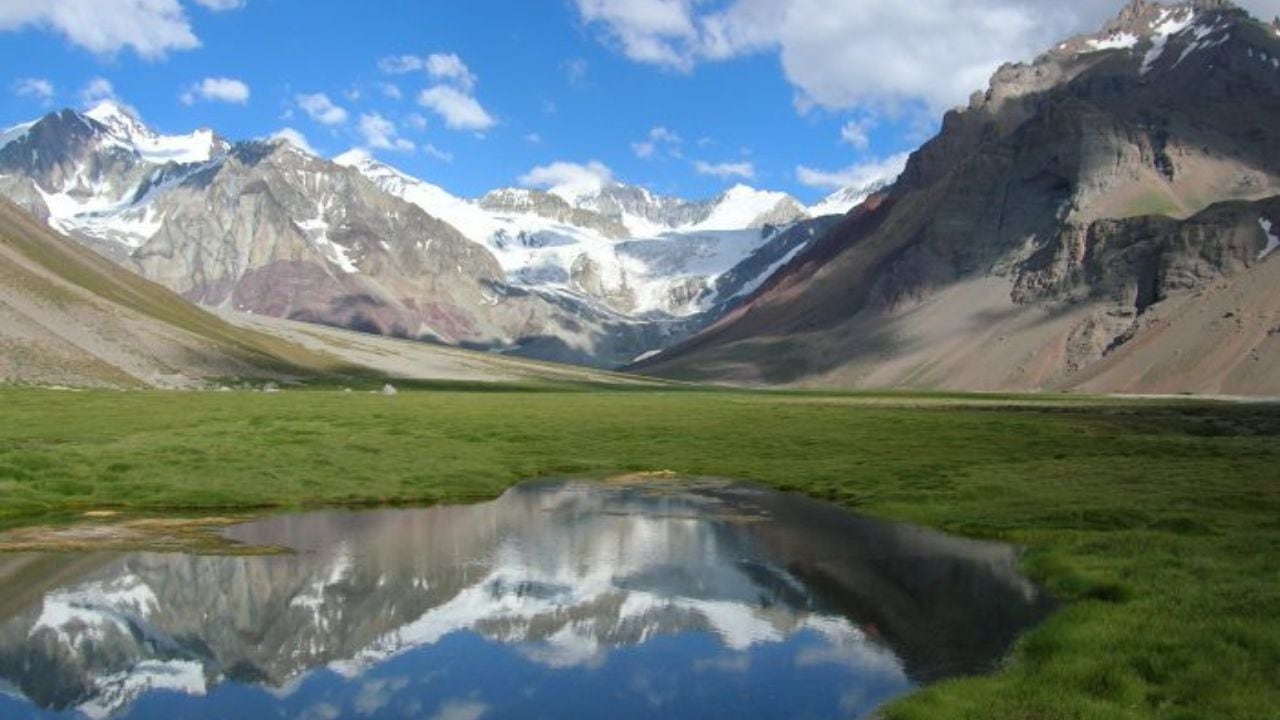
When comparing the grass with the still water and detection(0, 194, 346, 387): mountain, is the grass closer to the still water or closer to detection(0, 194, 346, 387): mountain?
the still water

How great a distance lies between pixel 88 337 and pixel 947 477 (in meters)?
128

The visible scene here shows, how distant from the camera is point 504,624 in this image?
1070 inches

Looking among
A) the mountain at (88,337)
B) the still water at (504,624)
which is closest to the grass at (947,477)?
the still water at (504,624)

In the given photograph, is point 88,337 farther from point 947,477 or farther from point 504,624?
point 504,624

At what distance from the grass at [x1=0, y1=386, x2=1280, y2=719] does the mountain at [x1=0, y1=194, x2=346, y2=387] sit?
22654 millimetres

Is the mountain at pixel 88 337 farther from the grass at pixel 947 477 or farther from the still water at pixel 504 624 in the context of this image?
the still water at pixel 504 624

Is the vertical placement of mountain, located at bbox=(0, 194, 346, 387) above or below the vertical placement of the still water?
above

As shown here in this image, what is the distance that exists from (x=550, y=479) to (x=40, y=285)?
398ft

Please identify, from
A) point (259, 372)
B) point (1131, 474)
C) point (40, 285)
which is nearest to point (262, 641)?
point (1131, 474)

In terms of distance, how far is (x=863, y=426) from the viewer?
322ft

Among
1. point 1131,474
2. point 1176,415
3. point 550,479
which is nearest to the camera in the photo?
point 1131,474

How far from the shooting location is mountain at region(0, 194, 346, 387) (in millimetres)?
127688

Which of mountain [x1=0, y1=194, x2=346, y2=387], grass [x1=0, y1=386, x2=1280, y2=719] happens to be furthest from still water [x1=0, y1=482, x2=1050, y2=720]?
mountain [x1=0, y1=194, x2=346, y2=387]

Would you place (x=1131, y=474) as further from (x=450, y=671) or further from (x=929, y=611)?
(x=450, y=671)
